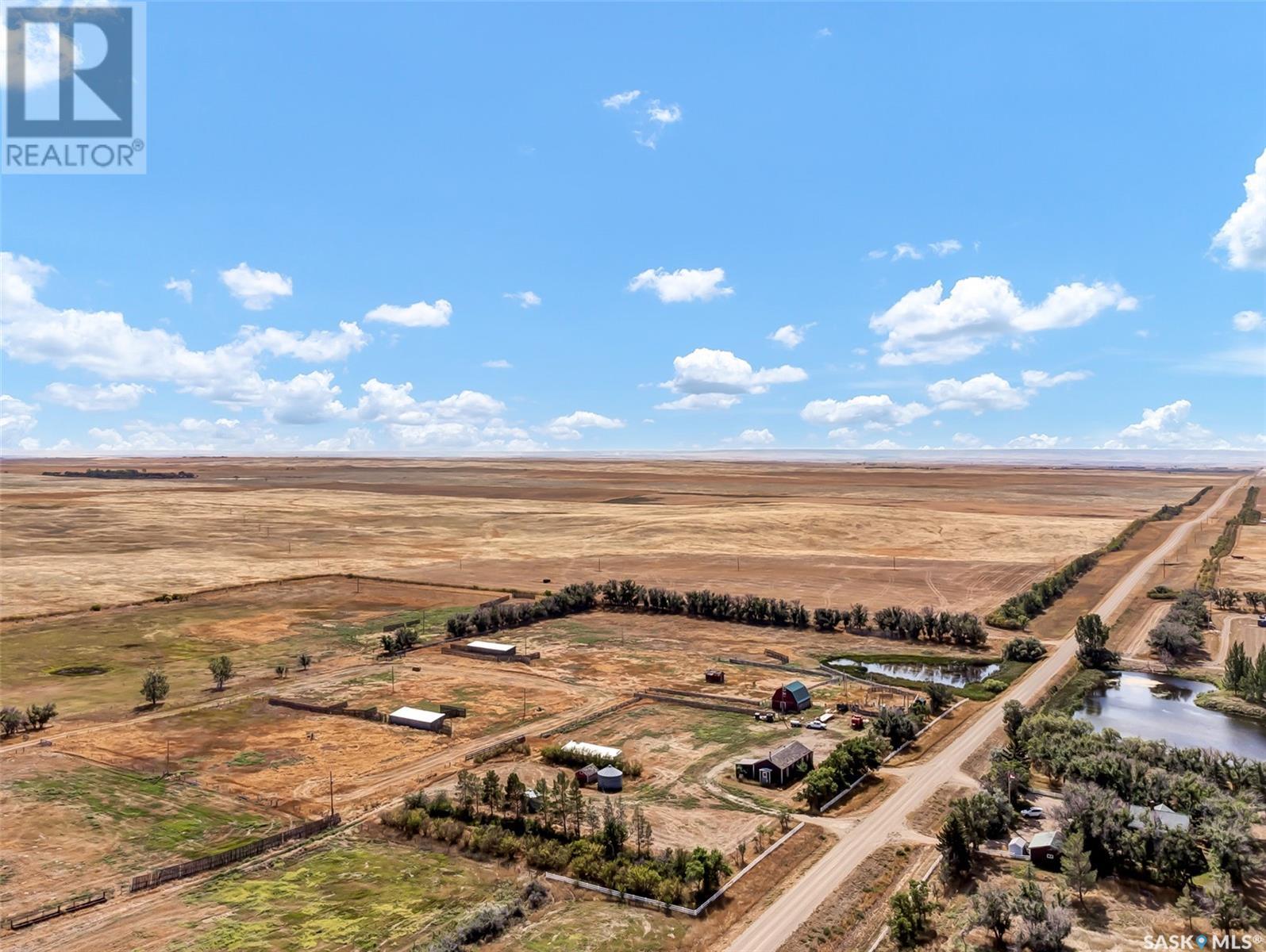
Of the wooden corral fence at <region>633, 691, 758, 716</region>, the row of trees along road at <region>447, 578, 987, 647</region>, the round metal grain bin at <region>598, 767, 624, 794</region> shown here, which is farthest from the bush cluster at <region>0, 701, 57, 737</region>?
the wooden corral fence at <region>633, 691, 758, 716</region>

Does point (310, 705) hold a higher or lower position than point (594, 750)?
lower

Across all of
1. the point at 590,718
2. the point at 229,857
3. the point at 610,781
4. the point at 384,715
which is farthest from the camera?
the point at 384,715

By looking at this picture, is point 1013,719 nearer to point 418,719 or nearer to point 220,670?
point 418,719

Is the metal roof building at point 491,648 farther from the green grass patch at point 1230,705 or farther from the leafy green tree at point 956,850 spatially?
the green grass patch at point 1230,705

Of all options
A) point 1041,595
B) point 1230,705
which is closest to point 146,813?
point 1230,705

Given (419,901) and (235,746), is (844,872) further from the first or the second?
(235,746)

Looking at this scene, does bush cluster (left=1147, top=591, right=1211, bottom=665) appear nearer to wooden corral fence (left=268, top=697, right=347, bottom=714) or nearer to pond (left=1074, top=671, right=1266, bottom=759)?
pond (left=1074, top=671, right=1266, bottom=759)
